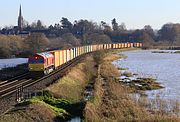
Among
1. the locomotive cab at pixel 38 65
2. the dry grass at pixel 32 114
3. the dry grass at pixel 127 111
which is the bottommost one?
the dry grass at pixel 127 111

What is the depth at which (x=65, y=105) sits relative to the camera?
29375 mm

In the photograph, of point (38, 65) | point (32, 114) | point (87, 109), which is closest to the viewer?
point (32, 114)

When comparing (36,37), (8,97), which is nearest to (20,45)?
(36,37)

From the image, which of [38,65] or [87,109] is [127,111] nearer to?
[87,109]

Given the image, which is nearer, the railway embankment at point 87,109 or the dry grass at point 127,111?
the railway embankment at point 87,109

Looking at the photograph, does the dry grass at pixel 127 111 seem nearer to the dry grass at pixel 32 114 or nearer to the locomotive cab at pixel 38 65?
the dry grass at pixel 32 114

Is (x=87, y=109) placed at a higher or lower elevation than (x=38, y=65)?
lower

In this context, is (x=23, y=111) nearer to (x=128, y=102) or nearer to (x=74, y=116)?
(x=74, y=116)

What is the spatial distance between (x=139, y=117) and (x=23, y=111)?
22.0 ft

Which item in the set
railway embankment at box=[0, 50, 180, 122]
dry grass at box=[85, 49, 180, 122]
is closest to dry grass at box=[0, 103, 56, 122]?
railway embankment at box=[0, 50, 180, 122]

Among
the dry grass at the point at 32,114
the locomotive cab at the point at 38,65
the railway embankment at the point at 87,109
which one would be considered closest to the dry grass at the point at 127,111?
the railway embankment at the point at 87,109

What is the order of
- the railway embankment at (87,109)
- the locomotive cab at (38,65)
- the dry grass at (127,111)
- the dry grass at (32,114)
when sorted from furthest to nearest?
the locomotive cab at (38,65), the dry grass at (127,111), the railway embankment at (87,109), the dry grass at (32,114)

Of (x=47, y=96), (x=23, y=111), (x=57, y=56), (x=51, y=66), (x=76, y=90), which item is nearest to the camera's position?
(x=23, y=111)

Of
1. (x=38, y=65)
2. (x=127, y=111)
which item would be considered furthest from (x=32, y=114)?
(x=38, y=65)
